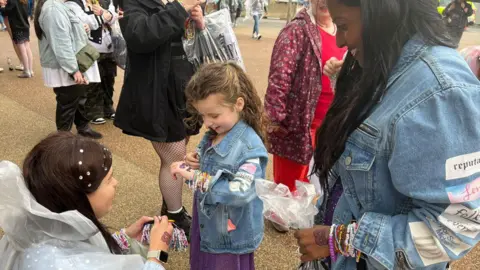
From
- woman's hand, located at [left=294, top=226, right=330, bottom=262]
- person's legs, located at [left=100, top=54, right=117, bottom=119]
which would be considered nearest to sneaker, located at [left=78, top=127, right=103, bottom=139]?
person's legs, located at [left=100, top=54, right=117, bottom=119]

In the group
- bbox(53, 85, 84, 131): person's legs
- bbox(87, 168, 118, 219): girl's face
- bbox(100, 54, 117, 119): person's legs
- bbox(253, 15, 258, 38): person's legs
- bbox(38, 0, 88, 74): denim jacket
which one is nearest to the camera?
bbox(87, 168, 118, 219): girl's face

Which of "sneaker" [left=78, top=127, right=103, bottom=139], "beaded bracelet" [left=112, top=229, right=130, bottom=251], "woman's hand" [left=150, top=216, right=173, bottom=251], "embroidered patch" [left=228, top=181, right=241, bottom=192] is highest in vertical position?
"embroidered patch" [left=228, top=181, right=241, bottom=192]

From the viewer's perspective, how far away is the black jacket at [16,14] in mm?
7188

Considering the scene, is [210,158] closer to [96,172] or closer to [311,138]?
[96,172]

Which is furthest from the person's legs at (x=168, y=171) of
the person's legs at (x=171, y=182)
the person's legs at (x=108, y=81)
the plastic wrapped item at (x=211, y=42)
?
the person's legs at (x=108, y=81)

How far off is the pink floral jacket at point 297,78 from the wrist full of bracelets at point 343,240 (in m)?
1.64

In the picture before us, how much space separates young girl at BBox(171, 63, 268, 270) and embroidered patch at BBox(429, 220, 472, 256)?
979 mm

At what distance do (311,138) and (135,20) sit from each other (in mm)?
1508

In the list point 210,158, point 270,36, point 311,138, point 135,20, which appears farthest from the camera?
point 270,36

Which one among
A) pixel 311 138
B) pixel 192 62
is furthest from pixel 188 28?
pixel 311 138

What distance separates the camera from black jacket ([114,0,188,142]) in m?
2.51

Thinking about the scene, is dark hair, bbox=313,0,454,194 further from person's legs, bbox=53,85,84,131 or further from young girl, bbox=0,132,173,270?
person's legs, bbox=53,85,84,131

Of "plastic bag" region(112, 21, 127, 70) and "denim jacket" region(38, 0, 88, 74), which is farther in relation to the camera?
"plastic bag" region(112, 21, 127, 70)

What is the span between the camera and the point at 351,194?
1.36 m
